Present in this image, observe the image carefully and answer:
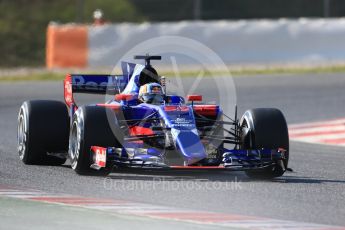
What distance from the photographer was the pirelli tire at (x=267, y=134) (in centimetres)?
1110

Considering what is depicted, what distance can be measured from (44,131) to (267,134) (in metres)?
2.51

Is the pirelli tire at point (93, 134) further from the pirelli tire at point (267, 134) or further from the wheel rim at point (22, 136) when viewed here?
the pirelli tire at point (267, 134)

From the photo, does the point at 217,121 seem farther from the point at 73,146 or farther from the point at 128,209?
the point at 128,209

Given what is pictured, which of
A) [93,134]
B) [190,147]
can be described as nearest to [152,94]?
[93,134]

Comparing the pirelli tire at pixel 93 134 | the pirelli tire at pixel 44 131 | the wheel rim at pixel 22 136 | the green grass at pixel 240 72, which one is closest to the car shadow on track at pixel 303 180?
the pirelli tire at pixel 93 134

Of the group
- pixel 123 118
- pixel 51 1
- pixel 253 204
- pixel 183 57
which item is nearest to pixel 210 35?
pixel 183 57

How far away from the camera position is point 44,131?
471 inches

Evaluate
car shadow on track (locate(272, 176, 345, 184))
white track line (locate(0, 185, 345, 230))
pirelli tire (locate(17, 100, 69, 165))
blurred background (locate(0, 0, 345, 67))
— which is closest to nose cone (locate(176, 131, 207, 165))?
car shadow on track (locate(272, 176, 345, 184))

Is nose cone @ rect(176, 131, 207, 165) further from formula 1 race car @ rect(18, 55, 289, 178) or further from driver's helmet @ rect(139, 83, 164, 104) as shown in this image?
driver's helmet @ rect(139, 83, 164, 104)

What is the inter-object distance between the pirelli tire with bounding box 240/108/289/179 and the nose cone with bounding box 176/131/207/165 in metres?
0.66

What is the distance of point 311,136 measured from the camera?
16266 mm

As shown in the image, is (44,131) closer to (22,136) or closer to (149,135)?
(22,136)

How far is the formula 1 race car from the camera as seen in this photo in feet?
35.1

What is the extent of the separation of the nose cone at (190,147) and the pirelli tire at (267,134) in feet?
2.16
